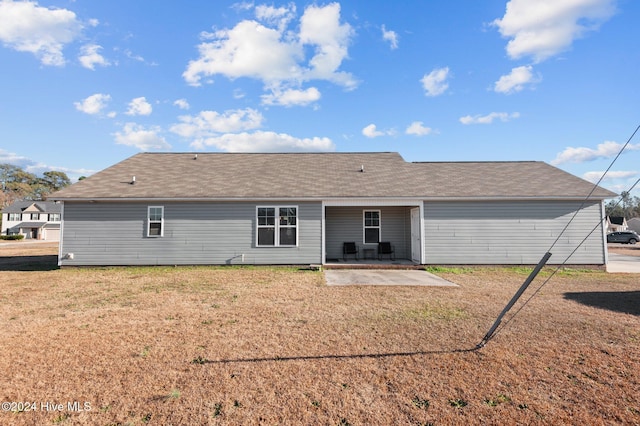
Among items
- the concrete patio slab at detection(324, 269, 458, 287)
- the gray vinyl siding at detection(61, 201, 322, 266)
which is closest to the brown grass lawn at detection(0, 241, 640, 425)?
the concrete patio slab at detection(324, 269, 458, 287)

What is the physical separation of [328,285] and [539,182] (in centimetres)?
1073

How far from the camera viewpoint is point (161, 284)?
935 centimetres

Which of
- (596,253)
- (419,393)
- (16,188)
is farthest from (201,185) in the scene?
(16,188)

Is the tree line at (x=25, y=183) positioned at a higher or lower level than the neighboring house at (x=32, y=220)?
higher

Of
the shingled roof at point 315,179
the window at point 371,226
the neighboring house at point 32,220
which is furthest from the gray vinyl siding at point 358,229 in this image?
the neighboring house at point 32,220

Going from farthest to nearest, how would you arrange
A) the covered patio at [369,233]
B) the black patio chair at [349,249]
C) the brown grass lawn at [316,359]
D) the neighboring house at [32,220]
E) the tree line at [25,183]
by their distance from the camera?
the tree line at [25,183] < the neighboring house at [32,220] < the covered patio at [369,233] < the black patio chair at [349,249] < the brown grass lawn at [316,359]

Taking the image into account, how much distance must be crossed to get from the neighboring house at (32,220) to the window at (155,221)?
50.3 meters

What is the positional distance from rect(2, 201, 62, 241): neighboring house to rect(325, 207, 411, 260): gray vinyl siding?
2132 inches

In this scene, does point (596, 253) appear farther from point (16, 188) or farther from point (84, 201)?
point (16, 188)

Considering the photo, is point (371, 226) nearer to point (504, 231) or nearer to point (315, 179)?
point (315, 179)

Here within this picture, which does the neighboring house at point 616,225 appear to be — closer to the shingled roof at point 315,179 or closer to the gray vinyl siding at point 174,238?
the shingled roof at point 315,179

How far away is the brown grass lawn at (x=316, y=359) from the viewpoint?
314 cm

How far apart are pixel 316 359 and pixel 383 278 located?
6409 millimetres

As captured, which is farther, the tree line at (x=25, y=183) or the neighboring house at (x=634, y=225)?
the tree line at (x=25, y=183)
